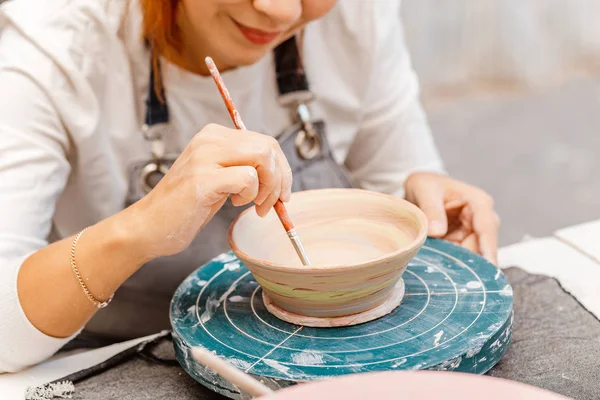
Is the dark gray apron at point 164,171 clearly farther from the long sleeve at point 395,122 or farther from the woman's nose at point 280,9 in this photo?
the woman's nose at point 280,9

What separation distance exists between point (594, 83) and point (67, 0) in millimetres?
3241

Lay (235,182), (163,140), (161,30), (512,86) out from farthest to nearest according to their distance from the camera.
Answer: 1. (512,86)
2. (163,140)
3. (161,30)
4. (235,182)

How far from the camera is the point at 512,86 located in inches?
150

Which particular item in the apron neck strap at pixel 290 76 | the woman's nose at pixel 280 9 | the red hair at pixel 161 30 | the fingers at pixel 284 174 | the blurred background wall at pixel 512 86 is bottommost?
the blurred background wall at pixel 512 86

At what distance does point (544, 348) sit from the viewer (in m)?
0.93

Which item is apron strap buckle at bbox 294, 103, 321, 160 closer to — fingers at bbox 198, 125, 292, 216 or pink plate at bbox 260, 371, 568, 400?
fingers at bbox 198, 125, 292, 216

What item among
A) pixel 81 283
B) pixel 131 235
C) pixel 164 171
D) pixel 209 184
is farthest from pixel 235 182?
pixel 164 171

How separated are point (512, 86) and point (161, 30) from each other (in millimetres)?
2918

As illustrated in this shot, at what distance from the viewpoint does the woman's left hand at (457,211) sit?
1170 mm

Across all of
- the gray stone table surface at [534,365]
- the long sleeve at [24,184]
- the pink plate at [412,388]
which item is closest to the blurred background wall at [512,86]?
the gray stone table surface at [534,365]

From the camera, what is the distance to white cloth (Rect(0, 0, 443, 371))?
1.12m

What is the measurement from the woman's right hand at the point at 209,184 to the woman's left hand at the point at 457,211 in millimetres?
339

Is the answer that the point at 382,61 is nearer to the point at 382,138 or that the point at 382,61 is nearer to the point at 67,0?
the point at 382,138

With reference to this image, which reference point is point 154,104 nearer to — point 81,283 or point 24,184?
point 24,184
